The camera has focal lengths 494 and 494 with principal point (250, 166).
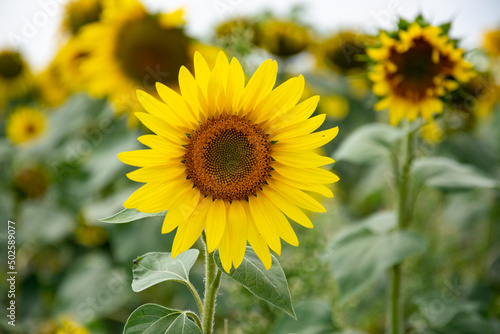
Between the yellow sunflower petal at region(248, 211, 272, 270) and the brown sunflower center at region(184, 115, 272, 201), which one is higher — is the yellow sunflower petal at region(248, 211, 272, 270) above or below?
below

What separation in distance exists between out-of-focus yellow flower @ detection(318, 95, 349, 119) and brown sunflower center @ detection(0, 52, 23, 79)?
5.11 feet

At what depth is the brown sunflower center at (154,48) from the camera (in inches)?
63.7

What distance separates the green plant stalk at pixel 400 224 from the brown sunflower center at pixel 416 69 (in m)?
0.09

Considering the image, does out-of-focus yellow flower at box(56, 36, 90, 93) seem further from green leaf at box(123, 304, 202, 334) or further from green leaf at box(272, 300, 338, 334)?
green leaf at box(123, 304, 202, 334)

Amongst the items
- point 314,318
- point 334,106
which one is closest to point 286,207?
point 314,318

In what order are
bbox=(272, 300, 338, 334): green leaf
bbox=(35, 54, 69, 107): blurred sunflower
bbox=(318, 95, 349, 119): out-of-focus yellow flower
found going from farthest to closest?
bbox=(35, 54, 69, 107): blurred sunflower → bbox=(318, 95, 349, 119): out-of-focus yellow flower → bbox=(272, 300, 338, 334): green leaf

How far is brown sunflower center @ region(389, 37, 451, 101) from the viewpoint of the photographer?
1028mm

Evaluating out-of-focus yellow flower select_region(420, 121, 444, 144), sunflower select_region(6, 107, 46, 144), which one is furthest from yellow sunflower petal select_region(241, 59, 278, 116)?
sunflower select_region(6, 107, 46, 144)

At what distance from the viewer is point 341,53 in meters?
2.05

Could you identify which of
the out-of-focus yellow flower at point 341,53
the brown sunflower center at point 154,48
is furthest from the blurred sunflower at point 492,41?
the brown sunflower center at point 154,48

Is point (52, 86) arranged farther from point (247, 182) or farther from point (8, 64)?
point (247, 182)

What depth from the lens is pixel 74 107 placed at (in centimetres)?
176

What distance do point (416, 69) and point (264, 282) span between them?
2.24 feet

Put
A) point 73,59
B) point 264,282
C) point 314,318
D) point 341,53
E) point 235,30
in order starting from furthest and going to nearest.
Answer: point 341,53 < point 73,59 < point 235,30 < point 314,318 < point 264,282
